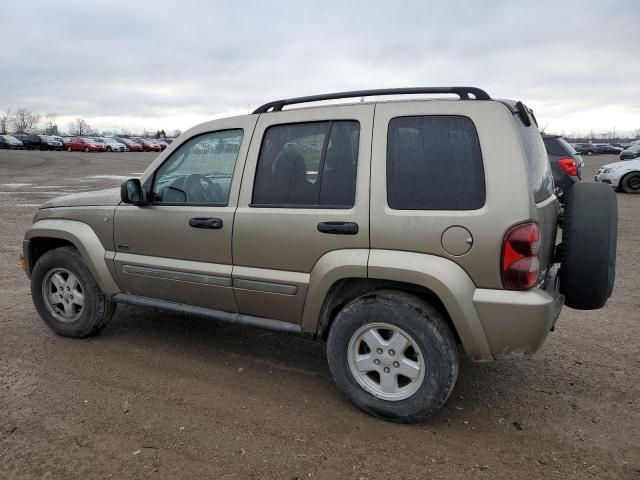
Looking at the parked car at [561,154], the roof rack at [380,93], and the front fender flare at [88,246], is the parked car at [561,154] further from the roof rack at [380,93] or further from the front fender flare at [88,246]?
the front fender flare at [88,246]

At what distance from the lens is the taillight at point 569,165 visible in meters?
9.89

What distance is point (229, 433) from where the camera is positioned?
2.95 m

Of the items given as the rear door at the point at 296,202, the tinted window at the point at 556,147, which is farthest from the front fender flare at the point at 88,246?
the tinted window at the point at 556,147

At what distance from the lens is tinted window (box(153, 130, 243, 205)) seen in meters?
3.61

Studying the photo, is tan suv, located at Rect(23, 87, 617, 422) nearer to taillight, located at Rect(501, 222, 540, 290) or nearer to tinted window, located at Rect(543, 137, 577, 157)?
taillight, located at Rect(501, 222, 540, 290)

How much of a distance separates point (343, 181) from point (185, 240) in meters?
1.28

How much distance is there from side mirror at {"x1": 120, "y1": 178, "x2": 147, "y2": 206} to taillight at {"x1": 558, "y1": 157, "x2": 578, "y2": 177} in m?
8.54

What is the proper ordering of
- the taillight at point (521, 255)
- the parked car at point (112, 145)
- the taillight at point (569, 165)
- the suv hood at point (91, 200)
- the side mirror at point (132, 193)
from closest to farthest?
the taillight at point (521, 255), the side mirror at point (132, 193), the suv hood at point (91, 200), the taillight at point (569, 165), the parked car at point (112, 145)

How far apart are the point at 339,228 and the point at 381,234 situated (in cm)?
26

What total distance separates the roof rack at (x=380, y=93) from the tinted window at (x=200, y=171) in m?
0.31

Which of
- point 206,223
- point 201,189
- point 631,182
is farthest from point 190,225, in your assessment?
point 631,182

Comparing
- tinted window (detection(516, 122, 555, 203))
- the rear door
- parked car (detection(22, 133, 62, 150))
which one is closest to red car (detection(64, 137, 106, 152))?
parked car (detection(22, 133, 62, 150))

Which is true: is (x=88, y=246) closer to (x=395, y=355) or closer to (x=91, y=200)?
(x=91, y=200)

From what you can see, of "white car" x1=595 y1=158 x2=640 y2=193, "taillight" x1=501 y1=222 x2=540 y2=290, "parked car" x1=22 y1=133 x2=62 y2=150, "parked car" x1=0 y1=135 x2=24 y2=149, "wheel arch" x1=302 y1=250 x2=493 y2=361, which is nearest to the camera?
"taillight" x1=501 y1=222 x2=540 y2=290
